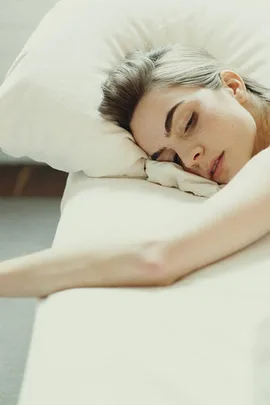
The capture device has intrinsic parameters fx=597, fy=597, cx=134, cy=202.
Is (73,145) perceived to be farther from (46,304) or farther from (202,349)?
(202,349)

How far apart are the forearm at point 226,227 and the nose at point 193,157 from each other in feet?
0.79

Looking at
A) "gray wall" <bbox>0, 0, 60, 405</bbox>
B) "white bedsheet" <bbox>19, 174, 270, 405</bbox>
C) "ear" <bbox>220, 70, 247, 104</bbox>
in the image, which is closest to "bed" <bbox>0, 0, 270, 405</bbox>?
"white bedsheet" <bbox>19, 174, 270, 405</bbox>

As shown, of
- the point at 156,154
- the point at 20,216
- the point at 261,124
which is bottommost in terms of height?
the point at 20,216

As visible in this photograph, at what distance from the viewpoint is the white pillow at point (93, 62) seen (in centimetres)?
124

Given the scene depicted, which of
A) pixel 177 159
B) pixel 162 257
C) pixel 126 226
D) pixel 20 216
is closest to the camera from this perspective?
pixel 162 257

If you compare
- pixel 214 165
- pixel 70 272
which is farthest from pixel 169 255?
pixel 214 165

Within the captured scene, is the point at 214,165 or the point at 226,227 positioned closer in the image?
the point at 226,227

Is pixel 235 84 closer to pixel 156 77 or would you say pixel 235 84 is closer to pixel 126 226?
pixel 156 77

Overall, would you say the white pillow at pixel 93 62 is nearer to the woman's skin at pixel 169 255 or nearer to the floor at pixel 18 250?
the woman's skin at pixel 169 255

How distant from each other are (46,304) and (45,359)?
131 mm

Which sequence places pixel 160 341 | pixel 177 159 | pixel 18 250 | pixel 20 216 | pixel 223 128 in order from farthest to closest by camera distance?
pixel 20 216 → pixel 18 250 → pixel 177 159 → pixel 223 128 → pixel 160 341

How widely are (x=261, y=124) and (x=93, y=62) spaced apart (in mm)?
383

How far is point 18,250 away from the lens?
162 centimetres

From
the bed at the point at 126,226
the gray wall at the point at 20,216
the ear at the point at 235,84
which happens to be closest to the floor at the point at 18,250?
the gray wall at the point at 20,216
